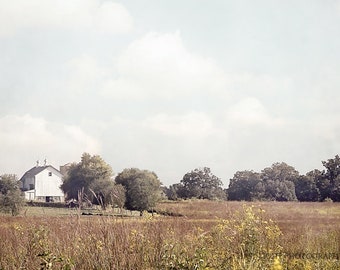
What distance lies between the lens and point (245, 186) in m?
65.6

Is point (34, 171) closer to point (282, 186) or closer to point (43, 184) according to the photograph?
point (43, 184)

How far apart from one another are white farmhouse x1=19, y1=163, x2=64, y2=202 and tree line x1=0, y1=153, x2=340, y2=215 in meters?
12.0

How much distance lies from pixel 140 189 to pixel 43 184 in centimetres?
3272

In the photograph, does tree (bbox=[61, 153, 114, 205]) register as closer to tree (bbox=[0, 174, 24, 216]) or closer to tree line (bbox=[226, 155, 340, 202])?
tree (bbox=[0, 174, 24, 216])

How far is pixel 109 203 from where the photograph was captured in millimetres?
7445

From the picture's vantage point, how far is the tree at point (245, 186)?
61.9 metres

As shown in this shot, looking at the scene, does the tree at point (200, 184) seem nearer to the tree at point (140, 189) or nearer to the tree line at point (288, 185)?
the tree line at point (288, 185)

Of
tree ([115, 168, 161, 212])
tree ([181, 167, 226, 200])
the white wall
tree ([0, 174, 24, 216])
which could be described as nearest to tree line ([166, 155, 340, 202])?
tree ([181, 167, 226, 200])

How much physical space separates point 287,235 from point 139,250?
27.3 ft

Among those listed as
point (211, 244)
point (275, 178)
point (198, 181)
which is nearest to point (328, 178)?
point (275, 178)

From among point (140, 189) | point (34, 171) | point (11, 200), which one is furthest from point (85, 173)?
point (34, 171)

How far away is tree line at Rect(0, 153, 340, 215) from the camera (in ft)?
119

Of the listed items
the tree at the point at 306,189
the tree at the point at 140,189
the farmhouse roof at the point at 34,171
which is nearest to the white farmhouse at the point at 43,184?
the farmhouse roof at the point at 34,171

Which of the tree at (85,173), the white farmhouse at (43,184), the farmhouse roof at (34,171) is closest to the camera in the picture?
the tree at (85,173)
